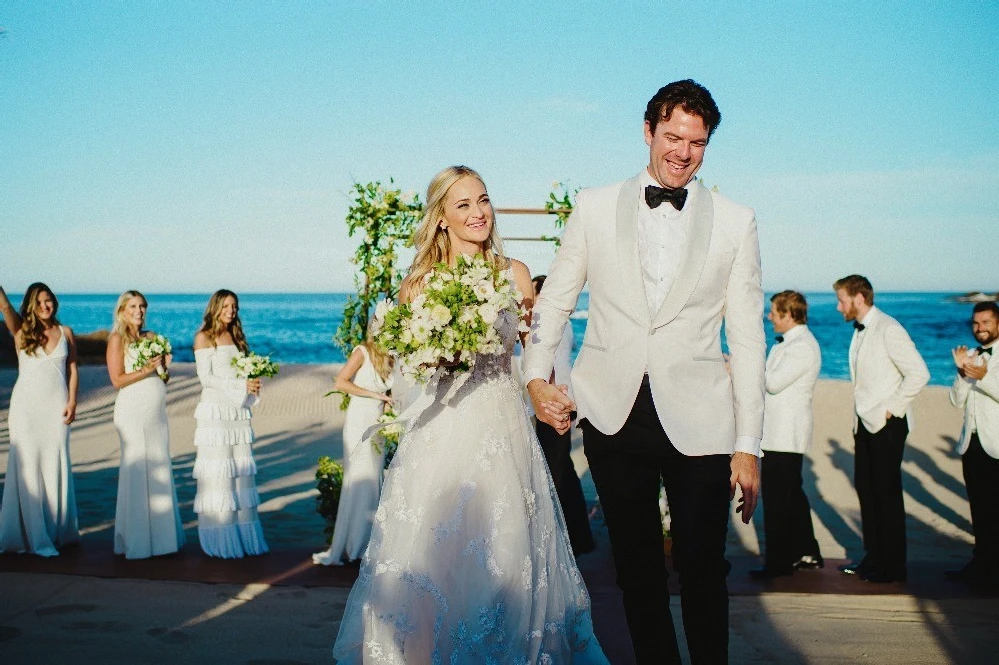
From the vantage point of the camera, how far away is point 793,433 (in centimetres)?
735

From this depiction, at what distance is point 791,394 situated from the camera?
7.42 m

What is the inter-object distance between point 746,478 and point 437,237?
224 cm

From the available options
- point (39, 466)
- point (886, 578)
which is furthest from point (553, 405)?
point (39, 466)

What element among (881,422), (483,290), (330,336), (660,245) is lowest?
(330,336)

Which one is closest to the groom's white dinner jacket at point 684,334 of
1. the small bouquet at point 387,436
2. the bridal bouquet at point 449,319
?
the bridal bouquet at point 449,319

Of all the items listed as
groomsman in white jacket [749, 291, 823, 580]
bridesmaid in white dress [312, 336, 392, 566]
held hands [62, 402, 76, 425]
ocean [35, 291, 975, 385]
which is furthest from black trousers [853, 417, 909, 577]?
ocean [35, 291, 975, 385]

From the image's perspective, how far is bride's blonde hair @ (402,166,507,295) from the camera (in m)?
4.66

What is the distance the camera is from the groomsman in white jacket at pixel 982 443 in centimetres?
688

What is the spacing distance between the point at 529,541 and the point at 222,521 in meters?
4.30

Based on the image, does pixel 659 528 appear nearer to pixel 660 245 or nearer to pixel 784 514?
pixel 660 245

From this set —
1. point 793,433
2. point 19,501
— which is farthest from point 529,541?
point 19,501

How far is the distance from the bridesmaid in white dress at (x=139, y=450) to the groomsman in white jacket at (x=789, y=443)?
16.4 ft

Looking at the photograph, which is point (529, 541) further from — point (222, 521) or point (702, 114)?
point (222, 521)

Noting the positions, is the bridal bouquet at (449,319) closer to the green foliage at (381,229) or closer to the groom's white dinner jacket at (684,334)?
the groom's white dinner jacket at (684,334)
